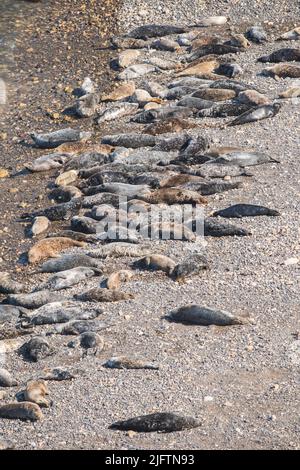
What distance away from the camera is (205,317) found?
340 inches

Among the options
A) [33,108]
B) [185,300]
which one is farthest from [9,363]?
[33,108]

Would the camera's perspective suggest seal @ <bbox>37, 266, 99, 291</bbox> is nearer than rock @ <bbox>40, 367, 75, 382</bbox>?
No

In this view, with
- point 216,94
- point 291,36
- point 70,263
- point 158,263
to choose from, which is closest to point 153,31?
point 291,36

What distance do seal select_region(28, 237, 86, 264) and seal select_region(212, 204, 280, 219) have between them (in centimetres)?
142

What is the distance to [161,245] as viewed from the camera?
397 inches

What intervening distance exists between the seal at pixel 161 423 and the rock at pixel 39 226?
149 inches

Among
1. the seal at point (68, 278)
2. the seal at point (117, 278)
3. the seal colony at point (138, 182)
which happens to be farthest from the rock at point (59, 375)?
the seal at point (68, 278)

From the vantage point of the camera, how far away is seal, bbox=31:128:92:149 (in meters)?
12.9

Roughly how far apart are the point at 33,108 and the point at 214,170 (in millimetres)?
3622

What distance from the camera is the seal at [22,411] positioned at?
25.0 feet

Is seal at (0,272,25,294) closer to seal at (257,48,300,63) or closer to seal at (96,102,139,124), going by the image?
seal at (96,102,139,124)

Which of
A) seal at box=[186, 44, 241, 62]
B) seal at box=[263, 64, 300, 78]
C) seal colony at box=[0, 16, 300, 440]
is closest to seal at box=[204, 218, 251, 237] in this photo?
seal colony at box=[0, 16, 300, 440]

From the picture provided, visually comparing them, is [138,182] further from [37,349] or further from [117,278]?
[37,349]

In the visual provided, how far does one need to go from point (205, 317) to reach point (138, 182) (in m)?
3.06
